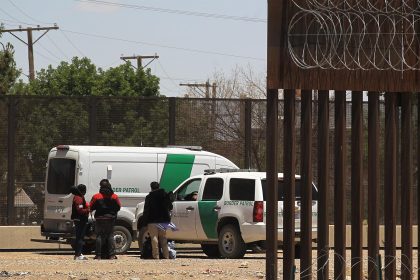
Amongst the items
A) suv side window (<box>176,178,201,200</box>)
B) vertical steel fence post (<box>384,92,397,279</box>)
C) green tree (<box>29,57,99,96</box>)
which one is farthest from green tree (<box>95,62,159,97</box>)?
vertical steel fence post (<box>384,92,397,279</box>)

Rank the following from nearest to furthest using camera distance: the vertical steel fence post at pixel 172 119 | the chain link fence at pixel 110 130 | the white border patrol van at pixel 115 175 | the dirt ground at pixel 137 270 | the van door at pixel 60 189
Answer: the dirt ground at pixel 137 270
the white border patrol van at pixel 115 175
the van door at pixel 60 189
the chain link fence at pixel 110 130
the vertical steel fence post at pixel 172 119

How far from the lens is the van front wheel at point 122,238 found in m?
27.4

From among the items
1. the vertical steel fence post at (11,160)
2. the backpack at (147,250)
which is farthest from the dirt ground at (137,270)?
the vertical steel fence post at (11,160)

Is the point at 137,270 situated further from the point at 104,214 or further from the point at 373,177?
the point at 104,214

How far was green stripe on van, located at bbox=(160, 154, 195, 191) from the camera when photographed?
28.2 meters

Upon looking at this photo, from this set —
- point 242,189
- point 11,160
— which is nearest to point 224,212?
point 242,189

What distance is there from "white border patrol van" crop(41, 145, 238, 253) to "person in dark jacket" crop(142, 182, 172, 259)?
474cm

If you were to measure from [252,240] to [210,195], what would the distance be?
5.19 feet

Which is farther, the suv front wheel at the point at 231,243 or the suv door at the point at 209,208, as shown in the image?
the suv door at the point at 209,208

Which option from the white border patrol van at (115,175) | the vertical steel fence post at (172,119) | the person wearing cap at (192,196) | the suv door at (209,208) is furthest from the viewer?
the vertical steel fence post at (172,119)

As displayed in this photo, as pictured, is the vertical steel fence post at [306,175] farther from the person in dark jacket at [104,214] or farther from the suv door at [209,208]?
the suv door at [209,208]

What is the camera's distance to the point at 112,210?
23.3 metres

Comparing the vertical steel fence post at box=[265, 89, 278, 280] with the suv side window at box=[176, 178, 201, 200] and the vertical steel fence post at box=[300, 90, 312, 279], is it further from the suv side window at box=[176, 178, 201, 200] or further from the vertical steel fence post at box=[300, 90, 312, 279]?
the suv side window at box=[176, 178, 201, 200]

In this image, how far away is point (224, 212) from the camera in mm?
23953
